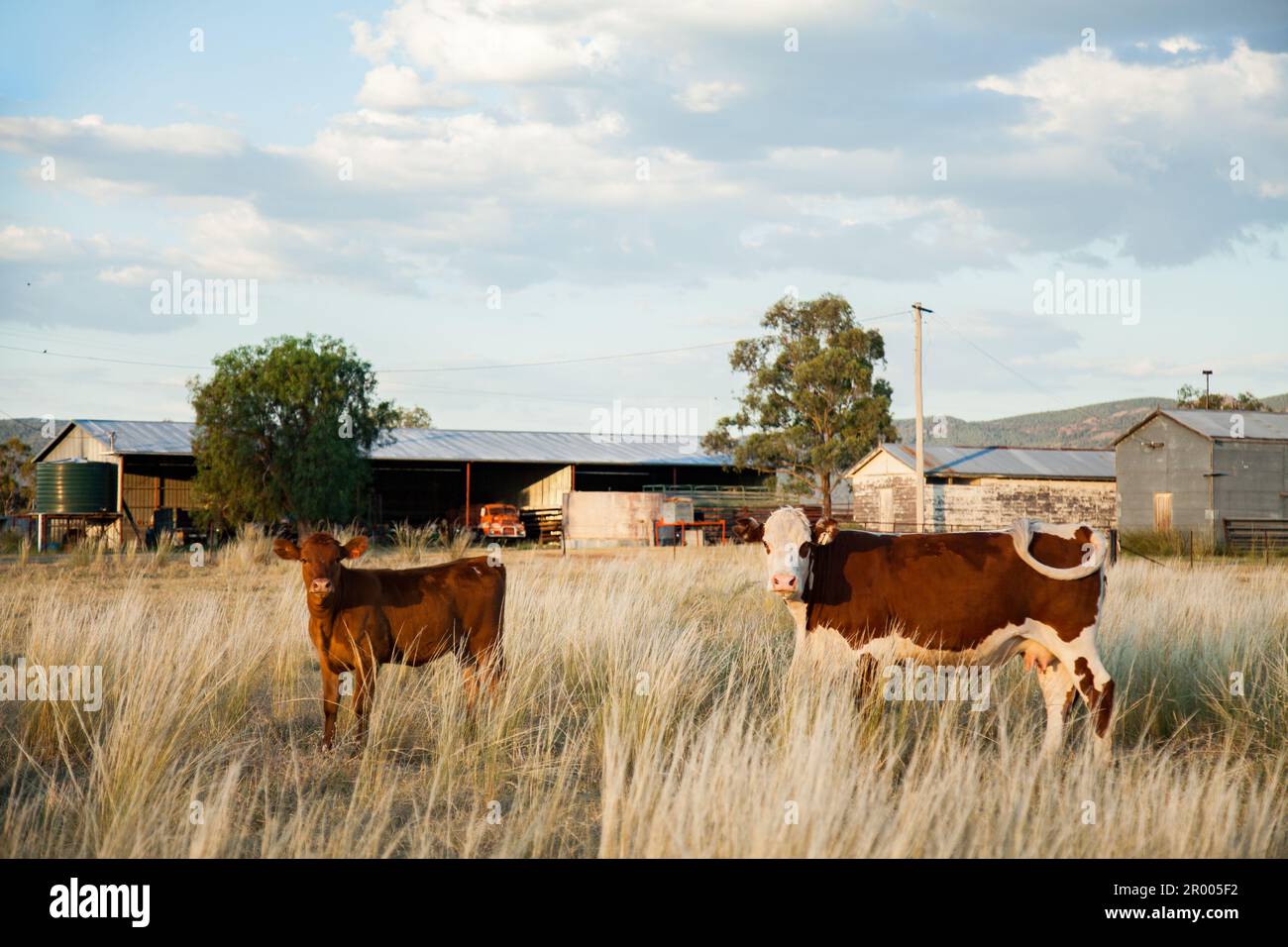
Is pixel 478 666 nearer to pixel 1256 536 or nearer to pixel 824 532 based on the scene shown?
pixel 824 532

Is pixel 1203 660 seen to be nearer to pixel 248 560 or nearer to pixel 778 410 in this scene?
pixel 248 560

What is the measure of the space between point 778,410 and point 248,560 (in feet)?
112

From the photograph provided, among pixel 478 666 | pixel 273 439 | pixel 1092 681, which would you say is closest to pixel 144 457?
pixel 273 439

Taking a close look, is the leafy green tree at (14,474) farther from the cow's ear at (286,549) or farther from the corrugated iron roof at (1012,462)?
the cow's ear at (286,549)

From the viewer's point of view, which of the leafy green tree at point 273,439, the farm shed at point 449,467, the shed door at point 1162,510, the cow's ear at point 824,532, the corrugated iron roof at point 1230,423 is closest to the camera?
the cow's ear at point 824,532

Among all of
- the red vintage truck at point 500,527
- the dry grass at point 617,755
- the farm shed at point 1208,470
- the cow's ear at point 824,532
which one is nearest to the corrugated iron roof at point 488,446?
the red vintage truck at point 500,527

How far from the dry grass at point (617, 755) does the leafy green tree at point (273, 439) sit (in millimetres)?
22083

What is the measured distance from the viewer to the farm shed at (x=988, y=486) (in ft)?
129

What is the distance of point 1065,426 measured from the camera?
15750cm

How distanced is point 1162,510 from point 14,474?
49846 millimetres

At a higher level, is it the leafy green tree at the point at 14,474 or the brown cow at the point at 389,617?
the leafy green tree at the point at 14,474

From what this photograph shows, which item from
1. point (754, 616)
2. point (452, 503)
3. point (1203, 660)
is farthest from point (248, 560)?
point (452, 503)

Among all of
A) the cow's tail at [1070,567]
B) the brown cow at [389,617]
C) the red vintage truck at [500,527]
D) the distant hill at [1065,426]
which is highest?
the distant hill at [1065,426]

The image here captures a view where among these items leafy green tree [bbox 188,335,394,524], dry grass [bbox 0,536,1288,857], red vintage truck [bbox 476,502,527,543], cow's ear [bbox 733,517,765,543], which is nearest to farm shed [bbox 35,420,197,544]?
leafy green tree [bbox 188,335,394,524]
